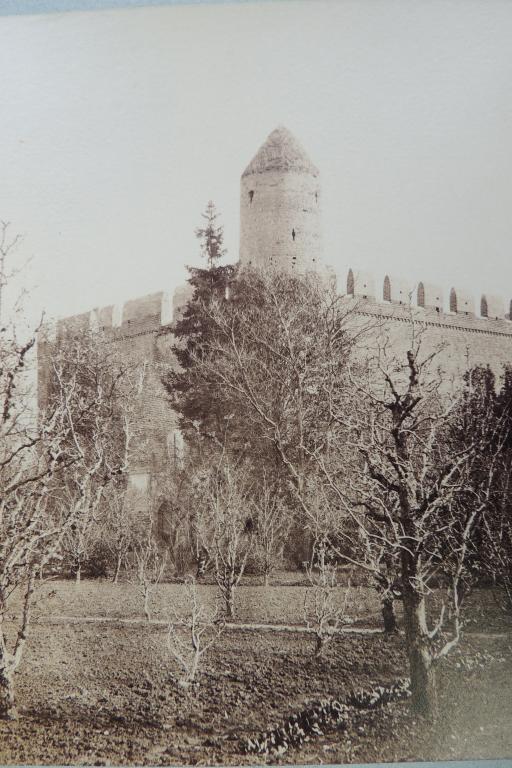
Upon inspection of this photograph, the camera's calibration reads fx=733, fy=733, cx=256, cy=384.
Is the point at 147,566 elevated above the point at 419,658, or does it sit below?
above

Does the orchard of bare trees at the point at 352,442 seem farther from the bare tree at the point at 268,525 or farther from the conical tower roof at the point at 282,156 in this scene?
the conical tower roof at the point at 282,156

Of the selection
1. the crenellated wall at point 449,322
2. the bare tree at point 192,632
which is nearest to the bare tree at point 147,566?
the bare tree at point 192,632

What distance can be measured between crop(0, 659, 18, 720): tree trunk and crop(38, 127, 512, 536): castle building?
1073mm

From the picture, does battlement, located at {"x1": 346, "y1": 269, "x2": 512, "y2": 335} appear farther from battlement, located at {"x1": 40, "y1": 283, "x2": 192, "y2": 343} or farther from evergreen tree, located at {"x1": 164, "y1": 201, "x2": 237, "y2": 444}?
battlement, located at {"x1": 40, "y1": 283, "x2": 192, "y2": 343}

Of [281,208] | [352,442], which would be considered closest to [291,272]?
[281,208]

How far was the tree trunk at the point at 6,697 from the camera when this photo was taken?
3201mm

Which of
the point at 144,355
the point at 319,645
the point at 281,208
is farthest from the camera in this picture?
the point at 281,208

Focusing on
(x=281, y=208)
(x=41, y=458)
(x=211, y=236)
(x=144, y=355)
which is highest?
(x=281, y=208)

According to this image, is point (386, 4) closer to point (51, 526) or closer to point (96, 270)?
point (96, 270)

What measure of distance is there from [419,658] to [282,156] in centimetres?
246

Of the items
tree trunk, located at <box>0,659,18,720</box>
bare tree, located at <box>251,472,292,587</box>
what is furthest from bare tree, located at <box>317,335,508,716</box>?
tree trunk, located at <box>0,659,18,720</box>

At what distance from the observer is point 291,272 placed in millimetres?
4223

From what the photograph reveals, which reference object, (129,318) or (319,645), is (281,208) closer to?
(129,318)

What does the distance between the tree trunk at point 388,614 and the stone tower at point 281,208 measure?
6.00ft
